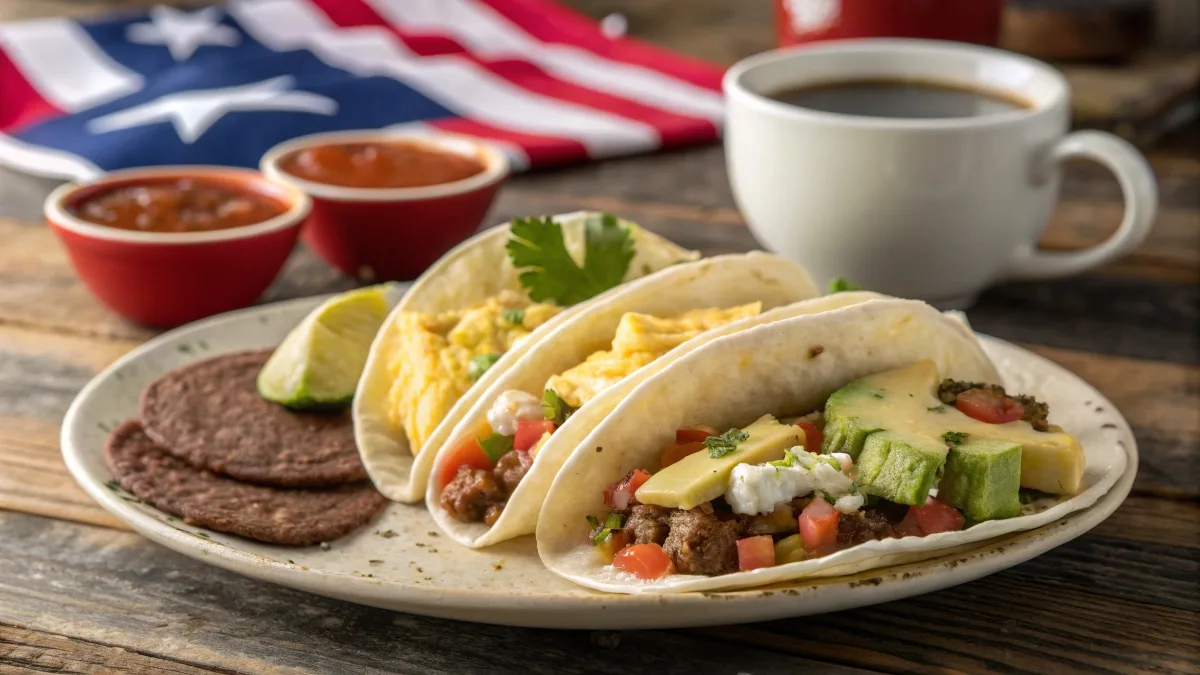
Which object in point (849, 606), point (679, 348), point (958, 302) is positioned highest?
point (679, 348)

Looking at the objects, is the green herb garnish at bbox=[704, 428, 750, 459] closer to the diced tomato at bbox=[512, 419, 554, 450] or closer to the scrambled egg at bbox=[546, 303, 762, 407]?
the scrambled egg at bbox=[546, 303, 762, 407]

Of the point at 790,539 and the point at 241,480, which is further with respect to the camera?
the point at 241,480

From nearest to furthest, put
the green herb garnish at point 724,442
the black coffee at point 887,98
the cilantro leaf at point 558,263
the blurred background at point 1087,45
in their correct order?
the green herb garnish at point 724,442 < the cilantro leaf at point 558,263 < the black coffee at point 887,98 < the blurred background at point 1087,45

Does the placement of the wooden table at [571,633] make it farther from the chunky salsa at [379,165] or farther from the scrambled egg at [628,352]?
the chunky salsa at [379,165]

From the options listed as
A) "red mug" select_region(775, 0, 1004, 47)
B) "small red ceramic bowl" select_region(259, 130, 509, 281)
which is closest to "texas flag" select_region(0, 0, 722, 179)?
"red mug" select_region(775, 0, 1004, 47)

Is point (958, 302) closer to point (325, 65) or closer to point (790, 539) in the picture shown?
point (790, 539)

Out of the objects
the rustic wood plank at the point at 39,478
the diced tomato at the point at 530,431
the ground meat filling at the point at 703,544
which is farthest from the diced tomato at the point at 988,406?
the rustic wood plank at the point at 39,478

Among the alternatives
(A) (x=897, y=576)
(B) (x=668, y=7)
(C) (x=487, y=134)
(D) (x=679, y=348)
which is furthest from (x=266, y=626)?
(B) (x=668, y=7)
